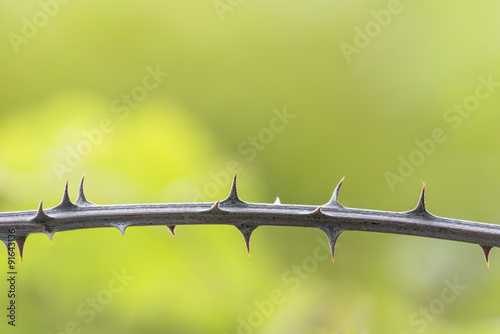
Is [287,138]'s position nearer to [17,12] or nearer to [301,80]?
[301,80]

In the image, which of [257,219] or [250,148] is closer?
[257,219]

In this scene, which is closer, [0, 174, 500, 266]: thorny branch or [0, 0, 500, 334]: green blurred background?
[0, 174, 500, 266]: thorny branch

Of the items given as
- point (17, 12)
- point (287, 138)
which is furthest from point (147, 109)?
point (17, 12)

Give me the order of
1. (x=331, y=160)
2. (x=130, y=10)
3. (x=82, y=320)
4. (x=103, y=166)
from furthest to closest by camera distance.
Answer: (x=130, y=10), (x=331, y=160), (x=103, y=166), (x=82, y=320)

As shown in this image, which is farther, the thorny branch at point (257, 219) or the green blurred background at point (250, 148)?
the green blurred background at point (250, 148)
